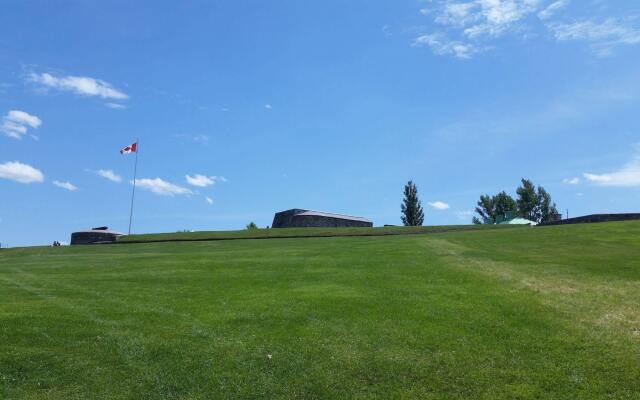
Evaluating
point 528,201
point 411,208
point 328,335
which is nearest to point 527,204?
point 528,201

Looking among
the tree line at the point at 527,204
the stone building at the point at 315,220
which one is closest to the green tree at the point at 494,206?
the tree line at the point at 527,204

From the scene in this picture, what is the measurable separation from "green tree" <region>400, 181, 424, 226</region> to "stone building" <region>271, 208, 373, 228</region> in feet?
87.2

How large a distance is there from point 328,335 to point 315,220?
1624 inches

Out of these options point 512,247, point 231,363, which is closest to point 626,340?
point 231,363

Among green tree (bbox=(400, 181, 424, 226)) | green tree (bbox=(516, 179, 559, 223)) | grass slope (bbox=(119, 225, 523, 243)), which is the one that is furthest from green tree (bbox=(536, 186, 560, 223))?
grass slope (bbox=(119, 225, 523, 243))

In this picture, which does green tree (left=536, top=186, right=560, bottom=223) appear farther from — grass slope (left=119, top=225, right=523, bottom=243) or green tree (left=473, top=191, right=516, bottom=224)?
grass slope (left=119, top=225, right=523, bottom=243)

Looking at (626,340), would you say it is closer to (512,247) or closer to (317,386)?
(317,386)

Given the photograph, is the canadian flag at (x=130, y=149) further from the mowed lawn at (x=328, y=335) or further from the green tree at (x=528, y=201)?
the green tree at (x=528, y=201)

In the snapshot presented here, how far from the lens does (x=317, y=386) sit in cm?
656

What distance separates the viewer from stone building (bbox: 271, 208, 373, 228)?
4933 cm

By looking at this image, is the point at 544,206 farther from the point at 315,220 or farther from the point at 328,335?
the point at 328,335

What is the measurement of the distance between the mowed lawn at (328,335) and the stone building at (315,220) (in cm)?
3500

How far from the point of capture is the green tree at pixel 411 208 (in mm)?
78188

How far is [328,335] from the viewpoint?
8.19m
